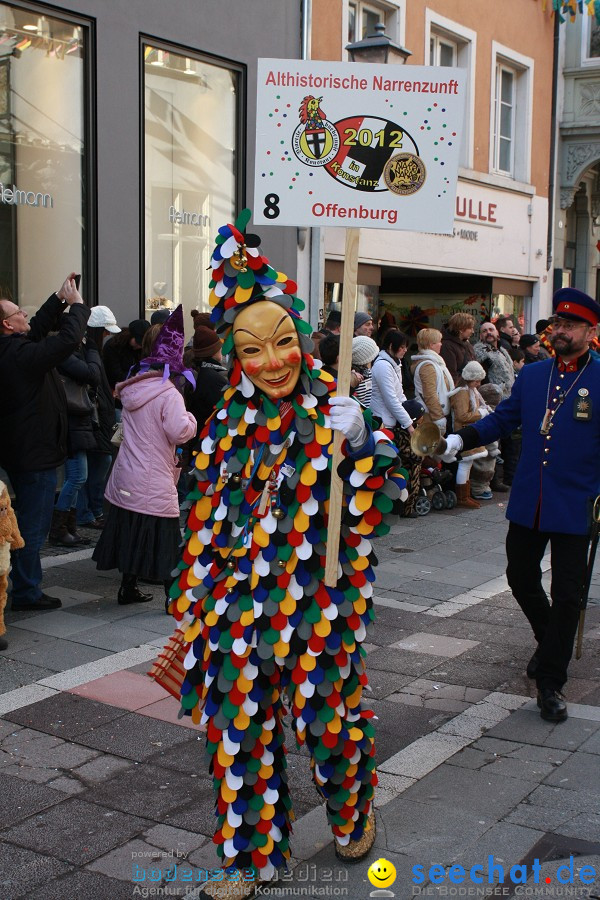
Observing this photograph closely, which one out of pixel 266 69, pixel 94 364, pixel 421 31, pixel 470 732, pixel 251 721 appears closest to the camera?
pixel 251 721

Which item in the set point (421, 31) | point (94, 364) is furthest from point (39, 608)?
point (421, 31)

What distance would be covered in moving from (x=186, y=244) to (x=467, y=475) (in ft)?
12.5

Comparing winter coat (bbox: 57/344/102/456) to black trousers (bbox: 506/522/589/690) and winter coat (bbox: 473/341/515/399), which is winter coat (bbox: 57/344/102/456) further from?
winter coat (bbox: 473/341/515/399)

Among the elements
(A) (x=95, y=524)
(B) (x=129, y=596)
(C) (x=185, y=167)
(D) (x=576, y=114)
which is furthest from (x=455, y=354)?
(D) (x=576, y=114)

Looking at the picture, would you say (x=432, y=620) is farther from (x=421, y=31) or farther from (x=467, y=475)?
(x=421, y=31)

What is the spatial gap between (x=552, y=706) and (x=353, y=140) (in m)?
2.72

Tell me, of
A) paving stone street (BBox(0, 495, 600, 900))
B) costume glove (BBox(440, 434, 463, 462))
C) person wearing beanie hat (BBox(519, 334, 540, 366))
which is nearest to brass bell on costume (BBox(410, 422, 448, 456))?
costume glove (BBox(440, 434, 463, 462))

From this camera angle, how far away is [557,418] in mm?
4777

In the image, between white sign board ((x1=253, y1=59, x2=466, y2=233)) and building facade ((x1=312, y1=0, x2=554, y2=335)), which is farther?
building facade ((x1=312, y1=0, x2=554, y2=335))

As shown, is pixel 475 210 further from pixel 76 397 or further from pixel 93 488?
pixel 76 397

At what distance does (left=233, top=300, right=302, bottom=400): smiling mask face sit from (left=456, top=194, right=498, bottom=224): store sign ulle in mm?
12569

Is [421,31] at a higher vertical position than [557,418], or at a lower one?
higher

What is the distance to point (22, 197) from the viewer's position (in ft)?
30.1

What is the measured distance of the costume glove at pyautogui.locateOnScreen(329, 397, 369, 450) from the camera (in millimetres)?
3098
